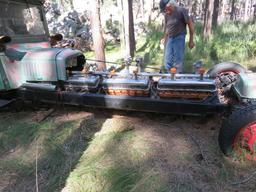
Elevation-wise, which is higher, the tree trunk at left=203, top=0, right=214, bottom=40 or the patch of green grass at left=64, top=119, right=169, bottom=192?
the tree trunk at left=203, top=0, right=214, bottom=40

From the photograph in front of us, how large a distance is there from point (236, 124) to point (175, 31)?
2.54 meters

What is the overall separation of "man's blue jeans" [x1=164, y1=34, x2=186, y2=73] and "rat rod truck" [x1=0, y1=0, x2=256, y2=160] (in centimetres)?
82

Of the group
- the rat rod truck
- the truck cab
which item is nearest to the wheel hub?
the rat rod truck

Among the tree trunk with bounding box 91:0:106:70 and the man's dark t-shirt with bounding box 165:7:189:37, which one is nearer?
the man's dark t-shirt with bounding box 165:7:189:37

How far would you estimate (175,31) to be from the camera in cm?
457

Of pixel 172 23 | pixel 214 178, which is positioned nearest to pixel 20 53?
pixel 172 23

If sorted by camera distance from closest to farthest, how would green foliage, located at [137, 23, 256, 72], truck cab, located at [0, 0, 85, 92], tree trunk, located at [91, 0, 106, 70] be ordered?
truck cab, located at [0, 0, 85, 92]
tree trunk, located at [91, 0, 106, 70]
green foliage, located at [137, 23, 256, 72]

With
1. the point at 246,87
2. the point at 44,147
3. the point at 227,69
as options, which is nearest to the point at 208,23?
the point at 227,69

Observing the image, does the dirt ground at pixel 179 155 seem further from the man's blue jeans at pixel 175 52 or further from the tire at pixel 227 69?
the man's blue jeans at pixel 175 52

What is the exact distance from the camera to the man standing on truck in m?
4.43

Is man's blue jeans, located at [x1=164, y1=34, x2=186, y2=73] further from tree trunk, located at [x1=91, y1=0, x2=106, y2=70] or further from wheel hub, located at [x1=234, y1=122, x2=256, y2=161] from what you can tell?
wheel hub, located at [x1=234, y1=122, x2=256, y2=161]

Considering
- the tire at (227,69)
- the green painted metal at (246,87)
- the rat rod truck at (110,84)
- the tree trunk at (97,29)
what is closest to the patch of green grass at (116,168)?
the rat rod truck at (110,84)

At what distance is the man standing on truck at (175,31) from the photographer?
443cm

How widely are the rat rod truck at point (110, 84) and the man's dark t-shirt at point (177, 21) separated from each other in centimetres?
104
